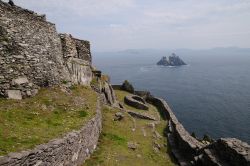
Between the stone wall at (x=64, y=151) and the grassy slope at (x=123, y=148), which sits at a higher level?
the stone wall at (x=64, y=151)

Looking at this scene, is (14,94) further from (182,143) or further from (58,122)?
(182,143)

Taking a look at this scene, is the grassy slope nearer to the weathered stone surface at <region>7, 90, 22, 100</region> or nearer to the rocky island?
the rocky island

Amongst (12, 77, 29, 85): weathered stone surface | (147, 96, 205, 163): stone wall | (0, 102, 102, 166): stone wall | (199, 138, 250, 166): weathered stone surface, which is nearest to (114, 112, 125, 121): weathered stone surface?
(147, 96, 205, 163): stone wall

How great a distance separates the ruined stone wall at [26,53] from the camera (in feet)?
72.9

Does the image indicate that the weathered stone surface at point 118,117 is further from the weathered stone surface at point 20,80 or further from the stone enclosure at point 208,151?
Result: the weathered stone surface at point 20,80

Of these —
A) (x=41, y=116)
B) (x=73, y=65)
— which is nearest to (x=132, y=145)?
(x=41, y=116)

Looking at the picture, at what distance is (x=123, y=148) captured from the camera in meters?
24.9

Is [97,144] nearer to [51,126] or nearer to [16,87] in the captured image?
[51,126]

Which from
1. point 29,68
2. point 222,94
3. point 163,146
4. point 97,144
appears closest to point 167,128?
point 163,146

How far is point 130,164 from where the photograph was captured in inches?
877

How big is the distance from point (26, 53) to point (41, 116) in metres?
6.90

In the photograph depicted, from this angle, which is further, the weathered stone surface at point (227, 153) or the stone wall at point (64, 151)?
the weathered stone surface at point (227, 153)

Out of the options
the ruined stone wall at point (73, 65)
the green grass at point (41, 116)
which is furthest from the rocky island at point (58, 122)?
the ruined stone wall at point (73, 65)

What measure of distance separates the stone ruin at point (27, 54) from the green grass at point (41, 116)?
1.14m
